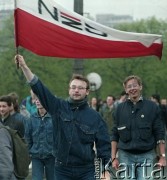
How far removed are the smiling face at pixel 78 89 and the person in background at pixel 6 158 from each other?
6.74ft

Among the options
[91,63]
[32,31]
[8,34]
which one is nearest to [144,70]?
[91,63]

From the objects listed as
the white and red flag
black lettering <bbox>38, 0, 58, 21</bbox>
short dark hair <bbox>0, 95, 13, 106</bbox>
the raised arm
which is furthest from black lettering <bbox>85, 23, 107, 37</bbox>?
the raised arm

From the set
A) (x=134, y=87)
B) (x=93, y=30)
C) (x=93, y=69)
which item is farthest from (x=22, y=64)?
(x=93, y=69)

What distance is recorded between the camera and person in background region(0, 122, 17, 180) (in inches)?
195

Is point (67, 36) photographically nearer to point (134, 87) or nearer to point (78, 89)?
point (134, 87)

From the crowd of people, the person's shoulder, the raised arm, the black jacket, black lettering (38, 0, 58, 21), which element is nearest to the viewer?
the person's shoulder

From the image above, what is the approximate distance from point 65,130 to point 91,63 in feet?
173

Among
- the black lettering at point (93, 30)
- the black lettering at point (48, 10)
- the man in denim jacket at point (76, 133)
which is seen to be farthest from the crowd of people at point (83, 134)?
the black lettering at point (48, 10)

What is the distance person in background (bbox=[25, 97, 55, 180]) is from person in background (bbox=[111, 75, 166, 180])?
1.25 metres

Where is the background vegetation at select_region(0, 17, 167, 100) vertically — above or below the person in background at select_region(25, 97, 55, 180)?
above

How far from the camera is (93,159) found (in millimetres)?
7191

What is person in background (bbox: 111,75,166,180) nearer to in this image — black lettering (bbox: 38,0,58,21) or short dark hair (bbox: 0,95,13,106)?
black lettering (bbox: 38,0,58,21)

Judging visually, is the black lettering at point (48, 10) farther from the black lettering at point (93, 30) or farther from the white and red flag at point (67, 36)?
the black lettering at point (93, 30)

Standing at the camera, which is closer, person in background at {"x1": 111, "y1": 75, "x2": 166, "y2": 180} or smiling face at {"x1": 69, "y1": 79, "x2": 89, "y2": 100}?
smiling face at {"x1": 69, "y1": 79, "x2": 89, "y2": 100}
